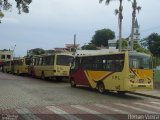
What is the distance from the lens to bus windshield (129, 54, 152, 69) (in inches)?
895

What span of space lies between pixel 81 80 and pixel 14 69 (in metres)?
33.5

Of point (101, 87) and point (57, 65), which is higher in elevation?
point (57, 65)

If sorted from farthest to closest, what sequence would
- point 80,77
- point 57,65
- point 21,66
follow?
point 21,66
point 57,65
point 80,77

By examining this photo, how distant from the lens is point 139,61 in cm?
2294

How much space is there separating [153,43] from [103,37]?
29.0 meters

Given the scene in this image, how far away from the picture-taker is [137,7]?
39.9m

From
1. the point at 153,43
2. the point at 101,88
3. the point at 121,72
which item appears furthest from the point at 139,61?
the point at 153,43

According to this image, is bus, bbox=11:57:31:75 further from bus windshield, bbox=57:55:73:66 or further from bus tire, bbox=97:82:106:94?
bus tire, bbox=97:82:106:94

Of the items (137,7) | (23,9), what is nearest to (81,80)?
(137,7)

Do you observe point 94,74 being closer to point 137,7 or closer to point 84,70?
point 84,70

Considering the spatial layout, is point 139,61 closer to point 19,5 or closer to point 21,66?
point 19,5

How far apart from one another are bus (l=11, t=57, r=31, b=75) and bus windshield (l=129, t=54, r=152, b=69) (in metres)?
27.9

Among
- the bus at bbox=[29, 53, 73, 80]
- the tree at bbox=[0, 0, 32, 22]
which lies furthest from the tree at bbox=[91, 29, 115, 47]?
Result: the tree at bbox=[0, 0, 32, 22]

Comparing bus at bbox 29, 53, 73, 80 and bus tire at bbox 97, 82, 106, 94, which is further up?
bus at bbox 29, 53, 73, 80
